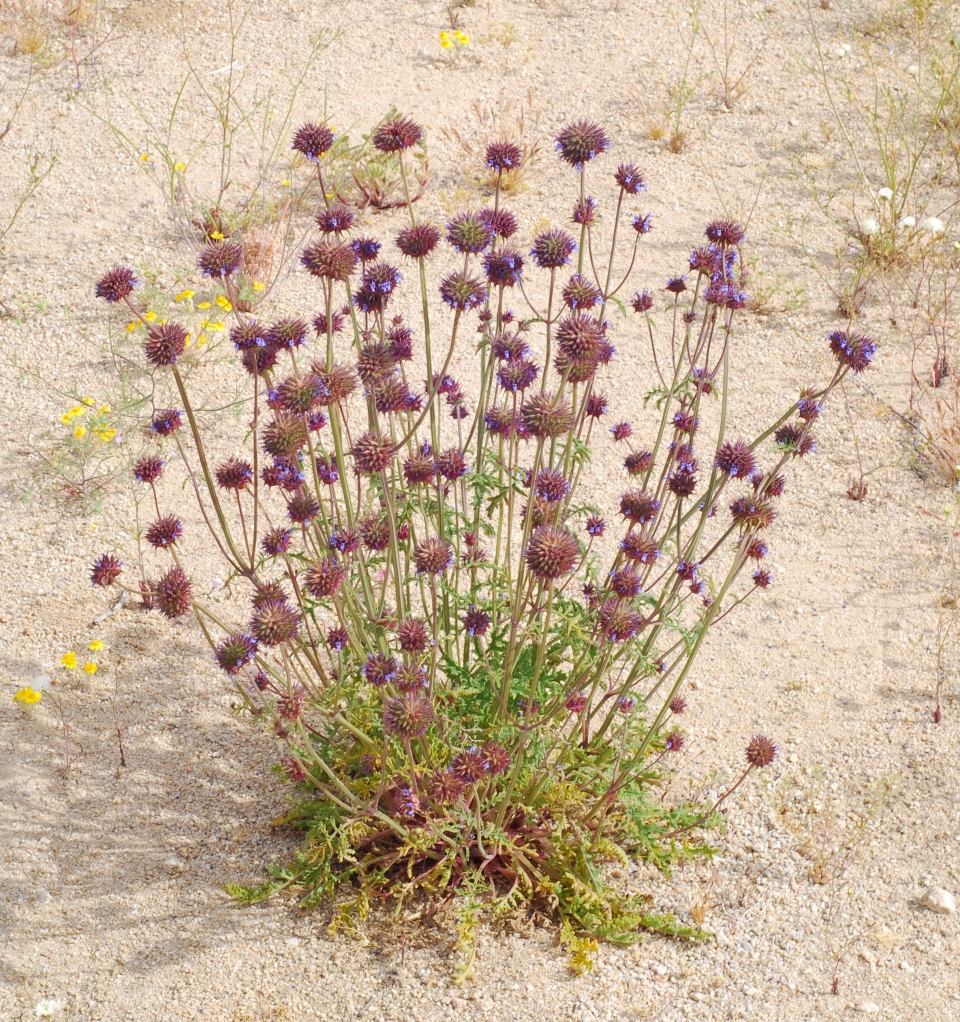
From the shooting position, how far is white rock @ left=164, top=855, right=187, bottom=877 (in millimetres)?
3879

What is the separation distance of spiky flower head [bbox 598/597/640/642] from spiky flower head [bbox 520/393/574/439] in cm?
55

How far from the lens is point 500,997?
134 inches

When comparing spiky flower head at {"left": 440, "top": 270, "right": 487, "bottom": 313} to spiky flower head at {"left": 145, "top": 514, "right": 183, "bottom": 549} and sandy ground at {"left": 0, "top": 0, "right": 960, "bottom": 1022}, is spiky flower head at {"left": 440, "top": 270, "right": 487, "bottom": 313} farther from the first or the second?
sandy ground at {"left": 0, "top": 0, "right": 960, "bottom": 1022}

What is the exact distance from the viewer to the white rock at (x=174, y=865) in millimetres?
3879

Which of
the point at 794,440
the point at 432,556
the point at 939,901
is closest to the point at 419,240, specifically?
the point at 432,556

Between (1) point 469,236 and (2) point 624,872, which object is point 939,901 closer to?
(2) point 624,872

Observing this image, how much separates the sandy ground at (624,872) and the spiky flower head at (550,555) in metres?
1.42

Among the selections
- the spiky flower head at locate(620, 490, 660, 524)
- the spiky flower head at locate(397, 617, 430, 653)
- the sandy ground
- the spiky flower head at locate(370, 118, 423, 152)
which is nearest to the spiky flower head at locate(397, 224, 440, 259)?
the spiky flower head at locate(370, 118, 423, 152)

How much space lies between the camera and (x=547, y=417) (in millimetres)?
2871

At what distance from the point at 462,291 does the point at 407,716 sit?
46.9 inches

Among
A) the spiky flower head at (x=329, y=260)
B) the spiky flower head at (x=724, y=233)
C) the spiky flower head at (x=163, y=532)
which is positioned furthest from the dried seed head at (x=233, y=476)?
the spiky flower head at (x=724, y=233)

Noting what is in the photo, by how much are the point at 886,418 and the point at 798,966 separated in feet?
11.0

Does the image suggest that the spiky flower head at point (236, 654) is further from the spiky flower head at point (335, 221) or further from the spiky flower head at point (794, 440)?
the spiky flower head at point (794, 440)

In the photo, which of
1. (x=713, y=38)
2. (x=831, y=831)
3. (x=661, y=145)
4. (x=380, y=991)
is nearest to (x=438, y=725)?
(x=380, y=991)
